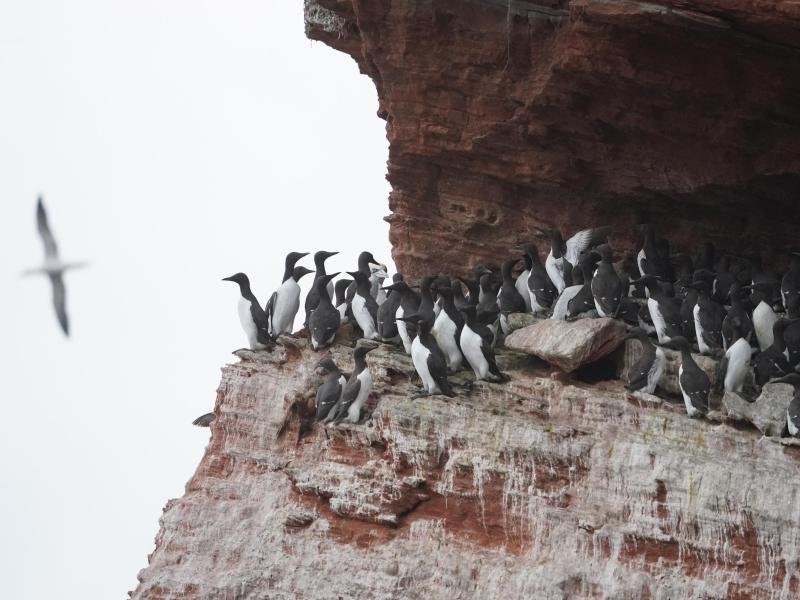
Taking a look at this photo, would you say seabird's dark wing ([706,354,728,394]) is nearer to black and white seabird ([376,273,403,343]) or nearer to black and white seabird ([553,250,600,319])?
black and white seabird ([553,250,600,319])

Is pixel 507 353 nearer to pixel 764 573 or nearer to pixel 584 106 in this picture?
pixel 584 106

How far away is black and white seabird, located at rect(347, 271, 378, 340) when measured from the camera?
16641mm

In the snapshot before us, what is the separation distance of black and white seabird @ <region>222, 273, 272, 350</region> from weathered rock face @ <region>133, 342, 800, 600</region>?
1.99 ft

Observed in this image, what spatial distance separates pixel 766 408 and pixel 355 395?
419cm

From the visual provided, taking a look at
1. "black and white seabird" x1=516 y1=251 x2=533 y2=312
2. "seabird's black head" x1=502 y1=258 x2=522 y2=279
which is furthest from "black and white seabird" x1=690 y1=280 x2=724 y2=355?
"seabird's black head" x1=502 y1=258 x2=522 y2=279

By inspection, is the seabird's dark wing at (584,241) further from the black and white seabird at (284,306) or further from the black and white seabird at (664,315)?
the black and white seabird at (284,306)

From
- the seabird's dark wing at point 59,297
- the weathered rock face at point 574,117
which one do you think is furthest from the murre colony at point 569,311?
the seabird's dark wing at point 59,297

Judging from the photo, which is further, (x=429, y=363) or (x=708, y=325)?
(x=708, y=325)

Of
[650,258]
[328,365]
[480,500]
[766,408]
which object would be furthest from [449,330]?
[766,408]

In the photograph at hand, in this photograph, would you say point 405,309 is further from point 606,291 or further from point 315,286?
→ point 606,291

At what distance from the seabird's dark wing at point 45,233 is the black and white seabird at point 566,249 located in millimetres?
6481

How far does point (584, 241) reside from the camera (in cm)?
1809

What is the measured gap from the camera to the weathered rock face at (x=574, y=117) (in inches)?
596

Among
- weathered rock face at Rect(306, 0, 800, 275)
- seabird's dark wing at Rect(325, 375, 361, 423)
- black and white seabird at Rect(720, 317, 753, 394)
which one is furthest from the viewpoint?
weathered rock face at Rect(306, 0, 800, 275)
